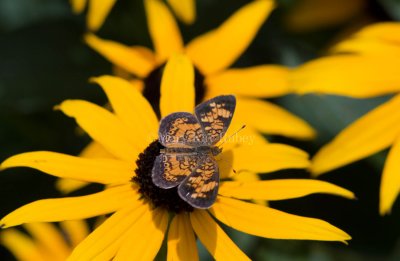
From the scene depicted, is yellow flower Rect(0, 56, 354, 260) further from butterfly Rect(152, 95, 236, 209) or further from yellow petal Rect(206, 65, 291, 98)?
yellow petal Rect(206, 65, 291, 98)

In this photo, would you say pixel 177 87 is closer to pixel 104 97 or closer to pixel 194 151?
pixel 194 151

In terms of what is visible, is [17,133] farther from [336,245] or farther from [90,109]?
[336,245]

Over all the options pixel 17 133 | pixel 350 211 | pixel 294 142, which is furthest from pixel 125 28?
pixel 350 211

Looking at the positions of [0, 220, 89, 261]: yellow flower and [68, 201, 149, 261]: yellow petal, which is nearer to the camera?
[68, 201, 149, 261]: yellow petal

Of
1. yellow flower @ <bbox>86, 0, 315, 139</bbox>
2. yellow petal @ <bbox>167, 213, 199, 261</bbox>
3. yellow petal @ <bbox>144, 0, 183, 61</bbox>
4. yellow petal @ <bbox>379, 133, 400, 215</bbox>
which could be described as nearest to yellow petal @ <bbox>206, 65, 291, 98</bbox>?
yellow flower @ <bbox>86, 0, 315, 139</bbox>

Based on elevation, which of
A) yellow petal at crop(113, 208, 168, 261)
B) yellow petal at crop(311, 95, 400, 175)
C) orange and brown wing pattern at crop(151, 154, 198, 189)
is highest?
orange and brown wing pattern at crop(151, 154, 198, 189)

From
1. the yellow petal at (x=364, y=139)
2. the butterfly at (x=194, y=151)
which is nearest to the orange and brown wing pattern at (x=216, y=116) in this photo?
the butterfly at (x=194, y=151)

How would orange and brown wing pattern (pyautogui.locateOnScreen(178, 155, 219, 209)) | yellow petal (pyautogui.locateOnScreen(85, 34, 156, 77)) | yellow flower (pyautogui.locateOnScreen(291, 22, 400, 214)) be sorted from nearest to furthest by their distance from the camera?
orange and brown wing pattern (pyautogui.locateOnScreen(178, 155, 219, 209)) → yellow flower (pyautogui.locateOnScreen(291, 22, 400, 214)) → yellow petal (pyautogui.locateOnScreen(85, 34, 156, 77))
